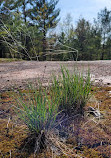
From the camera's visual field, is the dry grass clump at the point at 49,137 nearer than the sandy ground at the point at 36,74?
Yes

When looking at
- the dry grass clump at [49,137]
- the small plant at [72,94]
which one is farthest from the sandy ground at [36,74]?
the dry grass clump at [49,137]

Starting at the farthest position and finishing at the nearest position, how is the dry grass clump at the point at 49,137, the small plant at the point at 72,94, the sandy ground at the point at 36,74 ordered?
the sandy ground at the point at 36,74 → the small plant at the point at 72,94 → the dry grass clump at the point at 49,137

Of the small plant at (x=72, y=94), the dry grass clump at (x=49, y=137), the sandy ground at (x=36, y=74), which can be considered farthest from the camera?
the sandy ground at (x=36, y=74)

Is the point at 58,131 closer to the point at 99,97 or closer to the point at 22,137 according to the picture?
the point at 22,137

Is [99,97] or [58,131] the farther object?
[99,97]

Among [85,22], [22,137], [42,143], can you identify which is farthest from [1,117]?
[85,22]

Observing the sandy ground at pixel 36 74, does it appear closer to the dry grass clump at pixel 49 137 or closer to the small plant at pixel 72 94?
the small plant at pixel 72 94

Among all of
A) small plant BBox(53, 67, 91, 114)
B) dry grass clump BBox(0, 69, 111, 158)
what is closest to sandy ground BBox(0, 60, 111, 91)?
small plant BBox(53, 67, 91, 114)

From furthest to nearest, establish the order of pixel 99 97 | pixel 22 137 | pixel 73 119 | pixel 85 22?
1. pixel 85 22
2. pixel 99 97
3. pixel 73 119
4. pixel 22 137

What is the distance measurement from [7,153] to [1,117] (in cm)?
45

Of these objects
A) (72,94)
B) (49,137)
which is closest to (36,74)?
Answer: (72,94)

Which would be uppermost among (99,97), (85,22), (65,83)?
(85,22)

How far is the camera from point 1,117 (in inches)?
51.5

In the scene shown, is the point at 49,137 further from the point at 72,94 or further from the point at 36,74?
the point at 36,74
